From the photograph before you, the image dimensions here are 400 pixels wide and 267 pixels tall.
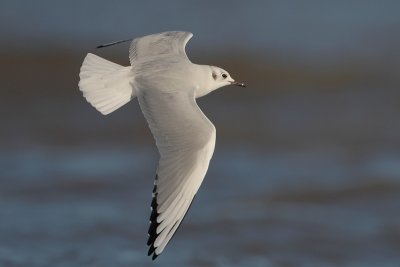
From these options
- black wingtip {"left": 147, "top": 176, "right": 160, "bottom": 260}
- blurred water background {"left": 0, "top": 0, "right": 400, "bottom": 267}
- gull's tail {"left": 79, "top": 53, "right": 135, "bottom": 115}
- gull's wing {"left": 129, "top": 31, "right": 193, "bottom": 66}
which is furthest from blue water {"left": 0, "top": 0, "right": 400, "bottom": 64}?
black wingtip {"left": 147, "top": 176, "right": 160, "bottom": 260}

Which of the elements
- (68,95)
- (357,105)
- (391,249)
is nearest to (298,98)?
(357,105)

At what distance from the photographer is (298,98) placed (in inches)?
418

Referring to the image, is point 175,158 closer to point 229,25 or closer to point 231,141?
point 231,141

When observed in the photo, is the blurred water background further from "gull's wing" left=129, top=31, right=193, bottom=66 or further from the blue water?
"gull's wing" left=129, top=31, right=193, bottom=66

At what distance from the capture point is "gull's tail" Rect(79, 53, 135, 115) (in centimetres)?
577

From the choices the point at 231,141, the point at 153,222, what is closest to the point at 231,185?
the point at 231,141

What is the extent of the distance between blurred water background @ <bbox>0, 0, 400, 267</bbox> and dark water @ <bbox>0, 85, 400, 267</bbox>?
0.05 ft

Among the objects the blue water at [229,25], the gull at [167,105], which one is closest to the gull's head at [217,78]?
the gull at [167,105]

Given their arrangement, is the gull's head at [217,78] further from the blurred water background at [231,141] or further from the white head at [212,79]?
the blurred water background at [231,141]

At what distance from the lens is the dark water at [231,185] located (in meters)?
6.74

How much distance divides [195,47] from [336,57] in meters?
1.44

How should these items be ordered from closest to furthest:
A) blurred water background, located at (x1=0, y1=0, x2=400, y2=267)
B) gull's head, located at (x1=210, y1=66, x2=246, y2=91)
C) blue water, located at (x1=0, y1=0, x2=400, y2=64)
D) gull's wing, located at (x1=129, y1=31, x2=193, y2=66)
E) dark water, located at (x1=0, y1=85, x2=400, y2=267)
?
gull's head, located at (x1=210, y1=66, x2=246, y2=91) → gull's wing, located at (x1=129, y1=31, x2=193, y2=66) → dark water, located at (x1=0, y1=85, x2=400, y2=267) → blurred water background, located at (x1=0, y1=0, x2=400, y2=267) → blue water, located at (x1=0, y1=0, x2=400, y2=64)

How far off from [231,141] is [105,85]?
352 cm

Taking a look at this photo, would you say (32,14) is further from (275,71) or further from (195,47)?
(275,71)
